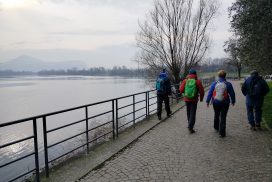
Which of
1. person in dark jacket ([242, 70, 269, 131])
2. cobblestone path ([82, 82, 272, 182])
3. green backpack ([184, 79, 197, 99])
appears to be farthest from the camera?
person in dark jacket ([242, 70, 269, 131])

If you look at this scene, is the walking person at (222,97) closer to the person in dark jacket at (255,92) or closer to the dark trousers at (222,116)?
the dark trousers at (222,116)

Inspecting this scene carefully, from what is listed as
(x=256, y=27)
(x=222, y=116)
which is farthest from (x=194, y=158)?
(x=256, y=27)

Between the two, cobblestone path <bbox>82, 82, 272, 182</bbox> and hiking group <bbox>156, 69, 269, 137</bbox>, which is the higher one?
hiking group <bbox>156, 69, 269, 137</bbox>

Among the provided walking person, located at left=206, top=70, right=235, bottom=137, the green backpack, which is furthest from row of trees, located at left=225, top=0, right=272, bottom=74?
the green backpack

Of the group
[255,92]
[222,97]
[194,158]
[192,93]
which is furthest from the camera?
[255,92]

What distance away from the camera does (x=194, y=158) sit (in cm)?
599

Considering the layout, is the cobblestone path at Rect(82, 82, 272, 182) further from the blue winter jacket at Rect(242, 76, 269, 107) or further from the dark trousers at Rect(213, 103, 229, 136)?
the blue winter jacket at Rect(242, 76, 269, 107)

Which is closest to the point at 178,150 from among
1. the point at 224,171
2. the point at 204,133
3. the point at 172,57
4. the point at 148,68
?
the point at 224,171

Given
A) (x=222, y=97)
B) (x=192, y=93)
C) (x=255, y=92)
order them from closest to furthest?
(x=222, y=97)
(x=192, y=93)
(x=255, y=92)

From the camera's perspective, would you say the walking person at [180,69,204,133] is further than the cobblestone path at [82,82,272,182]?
Yes

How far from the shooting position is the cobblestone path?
16.5ft

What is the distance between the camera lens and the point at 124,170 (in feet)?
17.5

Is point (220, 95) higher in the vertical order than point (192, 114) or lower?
higher

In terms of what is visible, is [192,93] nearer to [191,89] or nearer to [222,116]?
[191,89]
